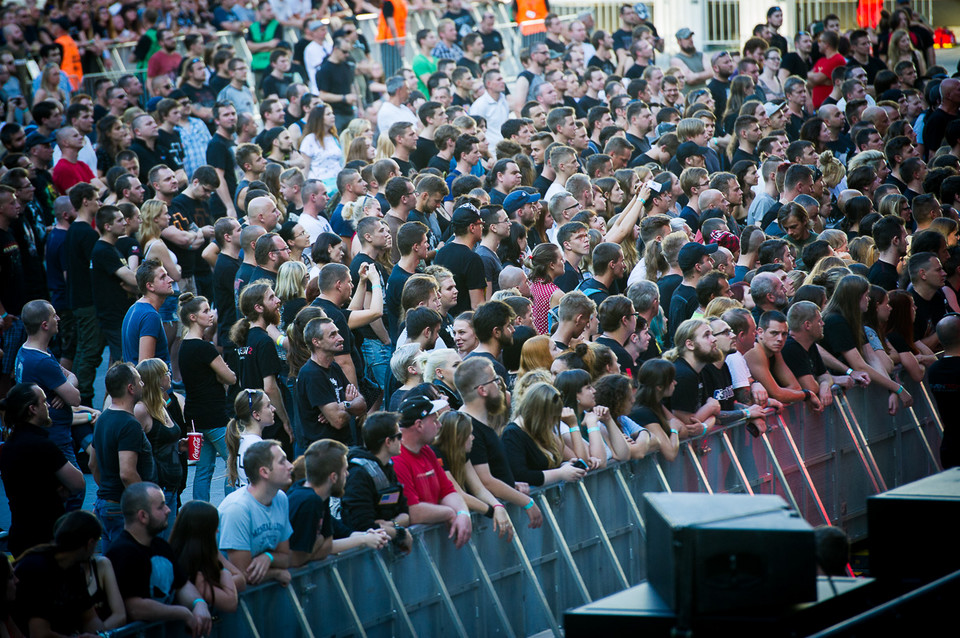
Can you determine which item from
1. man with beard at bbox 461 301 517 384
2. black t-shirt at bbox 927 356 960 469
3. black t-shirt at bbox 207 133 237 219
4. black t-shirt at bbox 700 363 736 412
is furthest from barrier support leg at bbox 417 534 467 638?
black t-shirt at bbox 207 133 237 219

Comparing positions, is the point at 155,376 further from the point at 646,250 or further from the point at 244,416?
the point at 646,250

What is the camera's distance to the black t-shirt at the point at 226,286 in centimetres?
1016

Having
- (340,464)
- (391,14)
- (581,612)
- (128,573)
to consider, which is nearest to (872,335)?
(340,464)

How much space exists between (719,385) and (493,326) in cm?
161

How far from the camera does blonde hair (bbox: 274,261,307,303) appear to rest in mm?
9250

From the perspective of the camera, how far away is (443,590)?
6.52 metres

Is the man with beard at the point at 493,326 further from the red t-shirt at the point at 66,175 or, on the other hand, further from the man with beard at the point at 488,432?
the red t-shirt at the point at 66,175

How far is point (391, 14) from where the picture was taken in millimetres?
21828

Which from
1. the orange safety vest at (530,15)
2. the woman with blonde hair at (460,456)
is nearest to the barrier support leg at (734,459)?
the woman with blonde hair at (460,456)

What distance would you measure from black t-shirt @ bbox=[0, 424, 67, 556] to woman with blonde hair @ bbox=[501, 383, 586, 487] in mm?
2675

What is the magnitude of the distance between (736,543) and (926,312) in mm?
6264

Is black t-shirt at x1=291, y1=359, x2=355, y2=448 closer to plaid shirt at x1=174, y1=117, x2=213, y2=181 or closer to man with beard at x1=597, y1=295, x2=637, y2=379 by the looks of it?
man with beard at x1=597, y1=295, x2=637, y2=379

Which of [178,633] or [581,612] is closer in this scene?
[581,612]

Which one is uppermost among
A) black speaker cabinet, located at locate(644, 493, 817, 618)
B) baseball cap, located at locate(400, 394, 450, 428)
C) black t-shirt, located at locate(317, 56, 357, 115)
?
black t-shirt, located at locate(317, 56, 357, 115)
